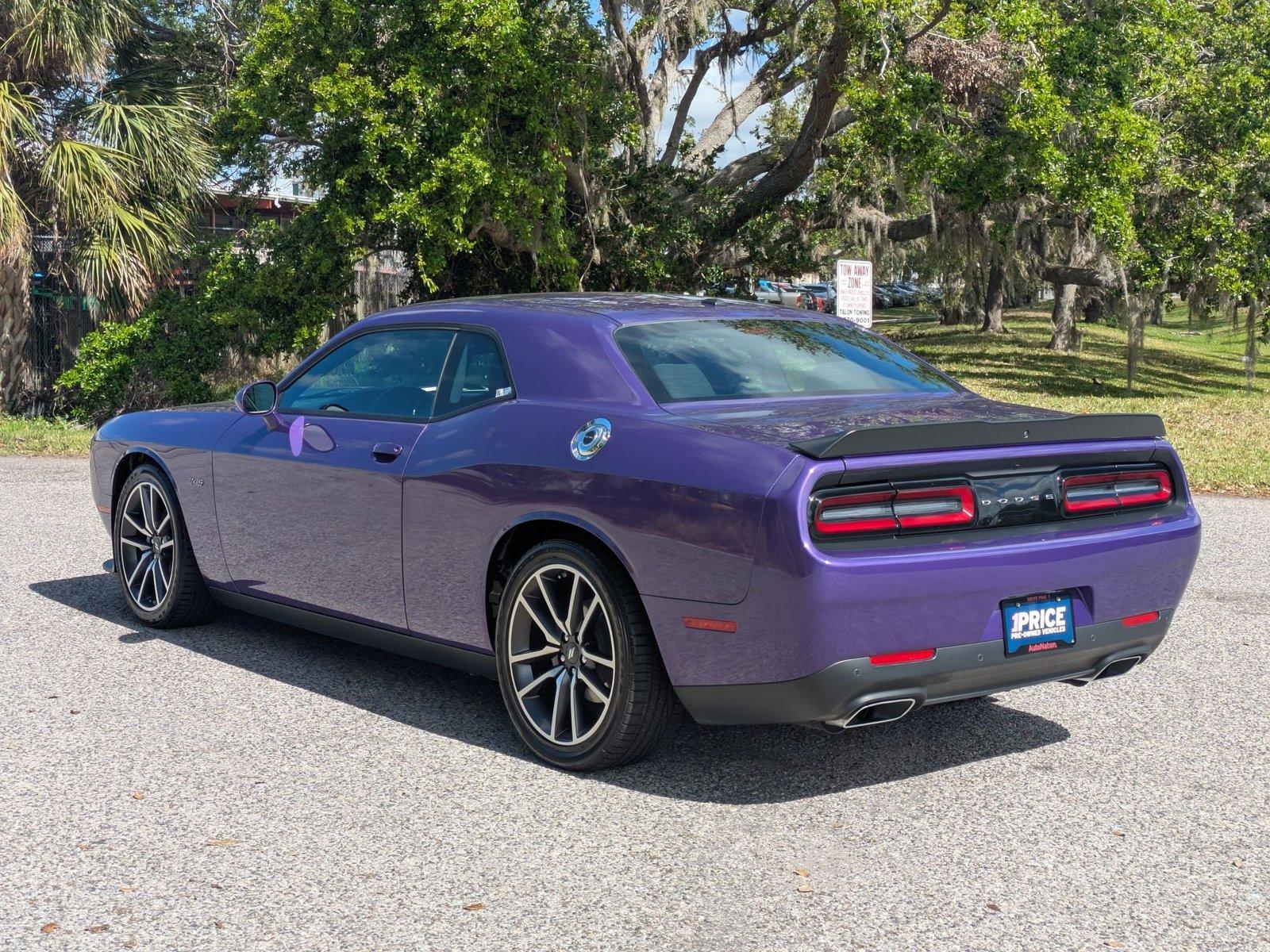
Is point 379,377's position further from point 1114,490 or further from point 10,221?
point 10,221

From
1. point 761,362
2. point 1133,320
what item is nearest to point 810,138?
point 1133,320

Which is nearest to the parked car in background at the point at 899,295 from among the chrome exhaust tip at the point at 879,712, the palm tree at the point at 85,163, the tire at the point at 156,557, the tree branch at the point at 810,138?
the tree branch at the point at 810,138

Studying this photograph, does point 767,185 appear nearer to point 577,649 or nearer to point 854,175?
point 854,175

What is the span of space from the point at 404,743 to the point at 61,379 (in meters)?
15.4

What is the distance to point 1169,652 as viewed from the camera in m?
6.57

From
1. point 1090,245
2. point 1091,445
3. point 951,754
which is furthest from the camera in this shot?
point 1090,245

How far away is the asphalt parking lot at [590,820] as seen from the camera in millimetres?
3592

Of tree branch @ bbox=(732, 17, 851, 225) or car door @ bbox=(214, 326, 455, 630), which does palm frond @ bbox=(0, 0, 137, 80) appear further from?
car door @ bbox=(214, 326, 455, 630)

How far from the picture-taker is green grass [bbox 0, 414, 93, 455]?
16047 millimetres

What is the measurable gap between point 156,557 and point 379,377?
1.78 meters

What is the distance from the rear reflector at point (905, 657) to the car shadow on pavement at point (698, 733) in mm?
673

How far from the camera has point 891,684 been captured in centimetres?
419

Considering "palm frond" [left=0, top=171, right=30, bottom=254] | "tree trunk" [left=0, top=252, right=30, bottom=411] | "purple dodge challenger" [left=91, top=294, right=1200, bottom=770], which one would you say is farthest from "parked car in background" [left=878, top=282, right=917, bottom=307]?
"purple dodge challenger" [left=91, top=294, right=1200, bottom=770]

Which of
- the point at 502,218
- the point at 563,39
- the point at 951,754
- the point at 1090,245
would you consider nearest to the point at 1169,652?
the point at 951,754
